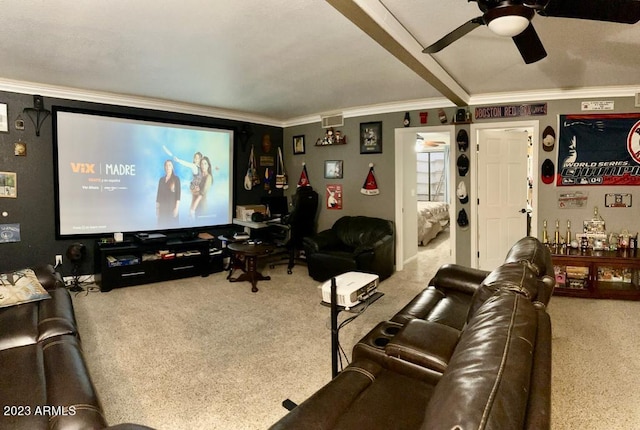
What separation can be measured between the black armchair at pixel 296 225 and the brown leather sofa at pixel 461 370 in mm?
3169

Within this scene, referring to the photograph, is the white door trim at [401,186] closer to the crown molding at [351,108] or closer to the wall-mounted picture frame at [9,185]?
the crown molding at [351,108]

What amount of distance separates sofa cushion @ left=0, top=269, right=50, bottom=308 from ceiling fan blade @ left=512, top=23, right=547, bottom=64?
12.2 ft

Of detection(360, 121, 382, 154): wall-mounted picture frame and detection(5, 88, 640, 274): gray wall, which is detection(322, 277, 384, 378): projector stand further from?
detection(360, 121, 382, 154): wall-mounted picture frame

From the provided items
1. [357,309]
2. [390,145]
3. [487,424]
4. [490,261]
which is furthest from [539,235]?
[487,424]

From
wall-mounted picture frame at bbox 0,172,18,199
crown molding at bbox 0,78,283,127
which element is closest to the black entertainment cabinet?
wall-mounted picture frame at bbox 0,172,18,199

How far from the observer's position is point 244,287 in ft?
15.0

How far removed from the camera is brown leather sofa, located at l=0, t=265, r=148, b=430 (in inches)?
54.9

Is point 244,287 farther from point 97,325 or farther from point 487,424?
point 487,424

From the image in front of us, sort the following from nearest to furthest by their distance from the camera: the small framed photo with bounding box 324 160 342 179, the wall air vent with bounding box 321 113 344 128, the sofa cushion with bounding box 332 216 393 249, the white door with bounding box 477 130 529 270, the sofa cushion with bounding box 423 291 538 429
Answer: the sofa cushion with bounding box 423 291 538 429 < the white door with bounding box 477 130 529 270 < the sofa cushion with bounding box 332 216 393 249 < the wall air vent with bounding box 321 113 344 128 < the small framed photo with bounding box 324 160 342 179

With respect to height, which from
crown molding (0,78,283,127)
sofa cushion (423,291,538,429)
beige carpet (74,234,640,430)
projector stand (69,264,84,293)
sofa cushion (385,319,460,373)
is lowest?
beige carpet (74,234,640,430)

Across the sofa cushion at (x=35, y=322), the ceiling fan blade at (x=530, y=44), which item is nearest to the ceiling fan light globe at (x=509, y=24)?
the ceiling fan blade at (x=530, y=44)

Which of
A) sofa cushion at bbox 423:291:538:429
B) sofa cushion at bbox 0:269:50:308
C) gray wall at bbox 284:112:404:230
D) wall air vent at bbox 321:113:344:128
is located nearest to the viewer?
sofa cushion at bbox 423:291:538:429

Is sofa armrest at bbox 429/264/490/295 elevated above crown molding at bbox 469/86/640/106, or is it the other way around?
crown molding at bbox 469/86/640/106

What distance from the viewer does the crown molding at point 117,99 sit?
4051 millimetres
